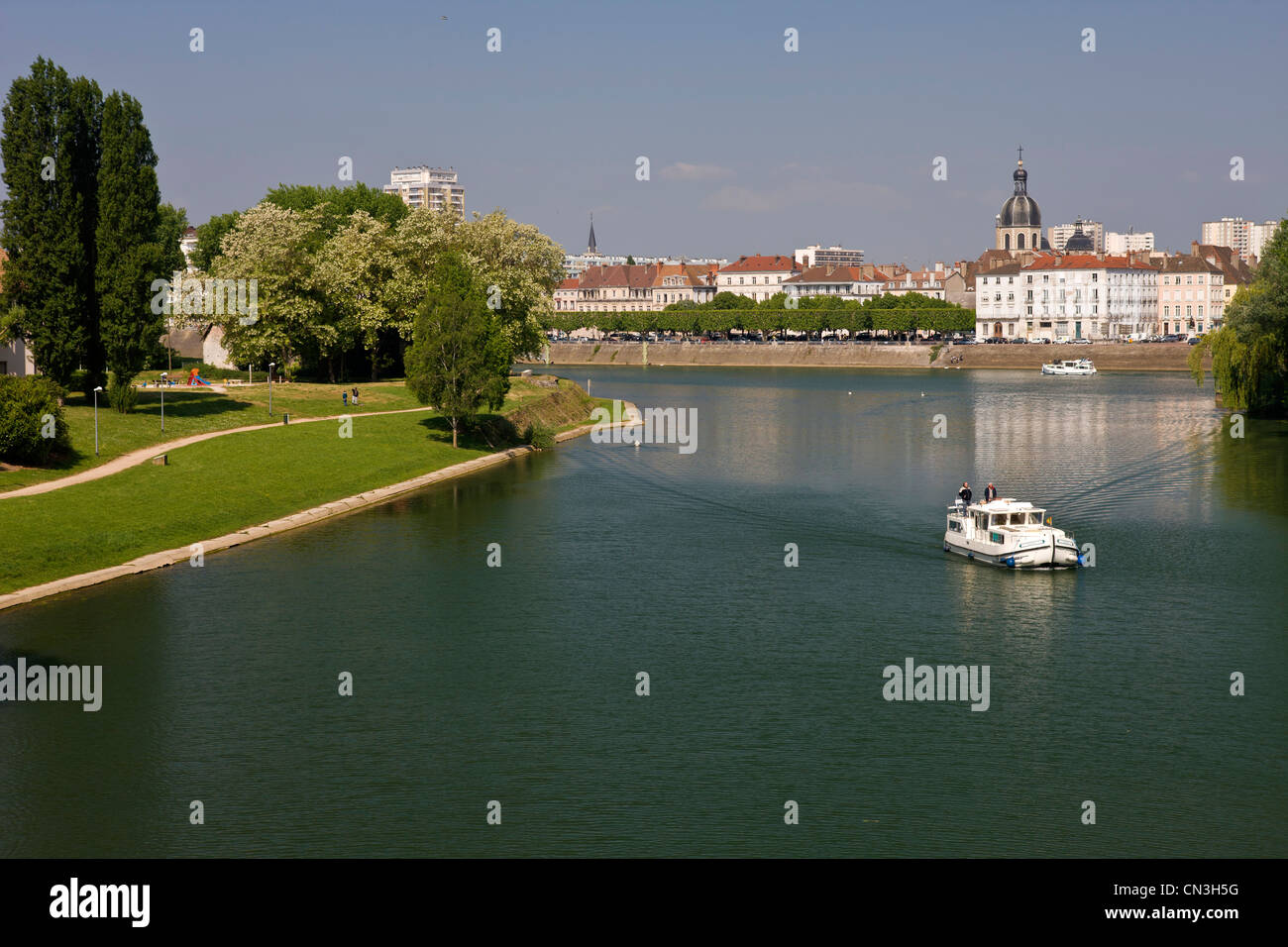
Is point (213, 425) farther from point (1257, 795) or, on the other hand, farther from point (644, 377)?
point (644, 377)

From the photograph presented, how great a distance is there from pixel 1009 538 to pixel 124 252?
161 feet

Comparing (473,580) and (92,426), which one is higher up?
(92,426)

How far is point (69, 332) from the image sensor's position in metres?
66.9

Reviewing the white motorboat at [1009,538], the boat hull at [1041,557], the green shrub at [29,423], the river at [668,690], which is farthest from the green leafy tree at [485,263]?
the boat hull at [1041,557]

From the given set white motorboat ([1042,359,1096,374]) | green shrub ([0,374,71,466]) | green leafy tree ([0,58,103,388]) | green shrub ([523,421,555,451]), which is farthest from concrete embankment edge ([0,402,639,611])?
white motorboat ([1042,359,1096,374])

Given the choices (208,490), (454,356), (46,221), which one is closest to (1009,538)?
(208,490)

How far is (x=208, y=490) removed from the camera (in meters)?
57.7

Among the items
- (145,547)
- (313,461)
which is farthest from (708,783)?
(313,461)

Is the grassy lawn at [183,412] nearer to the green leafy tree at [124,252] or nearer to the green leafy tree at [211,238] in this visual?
the green leafy tree at [124,252]

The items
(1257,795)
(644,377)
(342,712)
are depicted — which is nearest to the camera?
(1257,795)

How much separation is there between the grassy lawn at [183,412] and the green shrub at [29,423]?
3.02 feet

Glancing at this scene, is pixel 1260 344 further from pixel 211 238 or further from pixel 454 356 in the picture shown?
pixel 211 238
